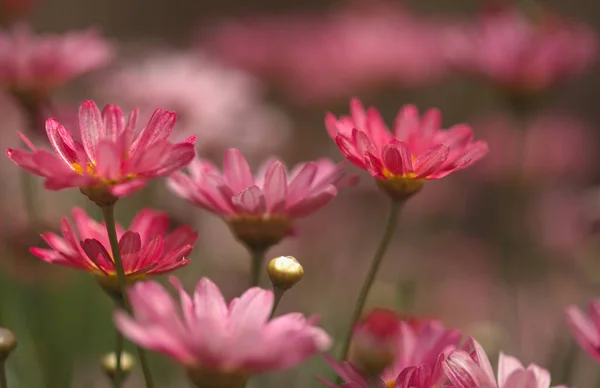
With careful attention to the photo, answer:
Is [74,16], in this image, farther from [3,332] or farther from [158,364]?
[3,332]

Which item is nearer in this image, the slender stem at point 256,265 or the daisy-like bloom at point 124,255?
the daisy-like bloom at point 124,255

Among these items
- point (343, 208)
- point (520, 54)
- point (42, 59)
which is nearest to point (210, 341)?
point (42, 59)

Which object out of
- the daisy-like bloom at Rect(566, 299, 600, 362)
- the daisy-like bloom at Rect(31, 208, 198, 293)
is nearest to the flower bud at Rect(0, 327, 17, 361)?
the daisy-like bloom at Rect(31, 208, 198, 293)

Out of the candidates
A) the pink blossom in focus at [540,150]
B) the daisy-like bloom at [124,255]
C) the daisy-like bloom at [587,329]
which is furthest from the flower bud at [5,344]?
the pink blossom in focus at [540,150]

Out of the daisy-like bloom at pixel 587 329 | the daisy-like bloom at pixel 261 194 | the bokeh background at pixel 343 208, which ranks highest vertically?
the daisy-like bloom at pixel 261 194

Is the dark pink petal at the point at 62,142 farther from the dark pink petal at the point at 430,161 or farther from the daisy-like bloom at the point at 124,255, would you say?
the dark pink petal at the point at 430,161

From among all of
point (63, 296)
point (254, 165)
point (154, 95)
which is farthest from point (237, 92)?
point (63, 296)

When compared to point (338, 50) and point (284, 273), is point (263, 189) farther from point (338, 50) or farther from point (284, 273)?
point (338, 50)

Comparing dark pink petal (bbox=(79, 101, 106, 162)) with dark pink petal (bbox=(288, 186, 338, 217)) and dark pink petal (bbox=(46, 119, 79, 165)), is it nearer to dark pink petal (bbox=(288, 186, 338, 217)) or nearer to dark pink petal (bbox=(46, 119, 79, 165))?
dark pink petal (bbox=(46, 119, 79, 165))
